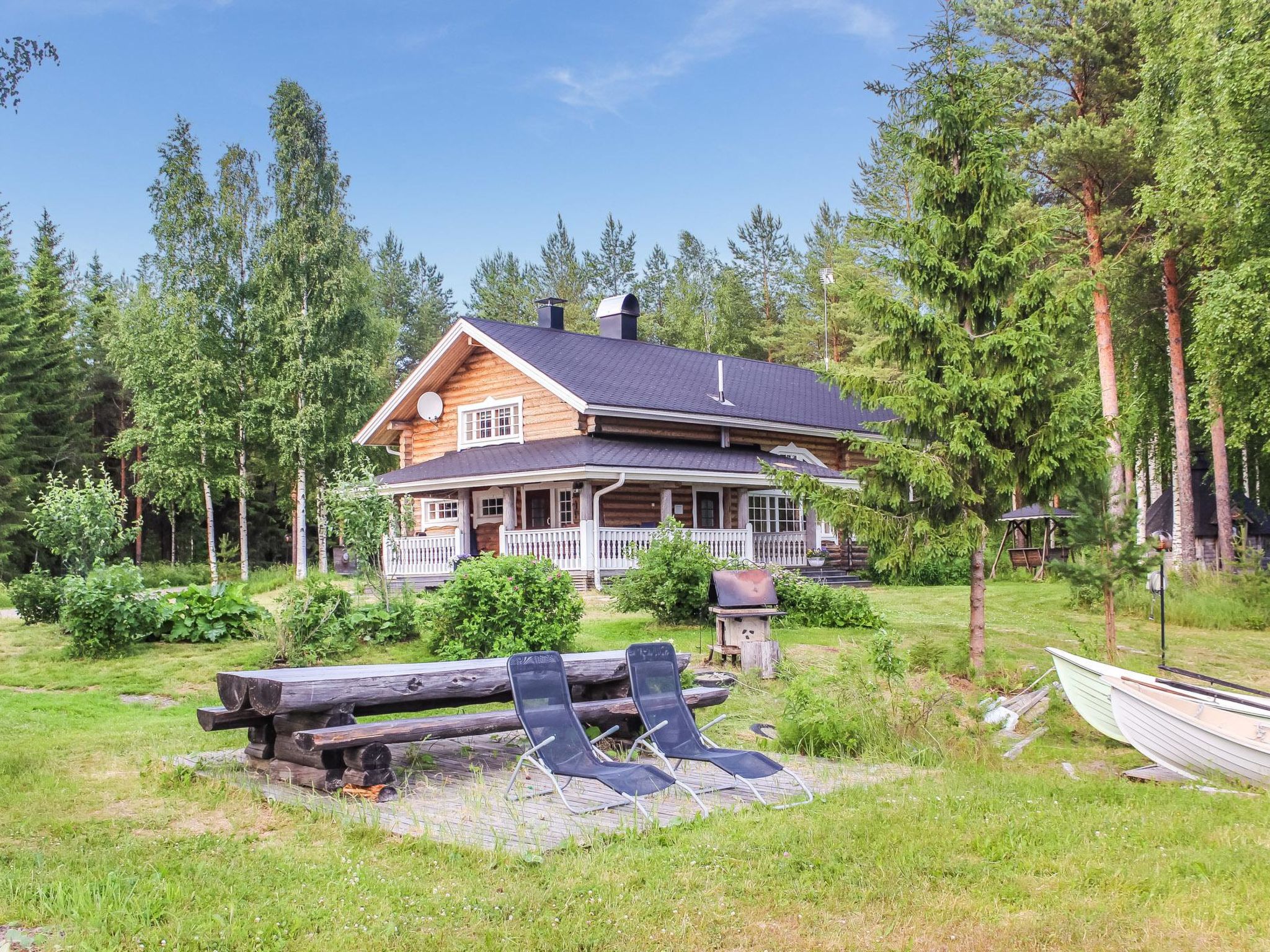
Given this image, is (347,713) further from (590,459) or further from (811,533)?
(811,533)

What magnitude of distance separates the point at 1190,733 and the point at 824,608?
8550 millimetres

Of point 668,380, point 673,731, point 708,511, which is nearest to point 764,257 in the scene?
point 668,380

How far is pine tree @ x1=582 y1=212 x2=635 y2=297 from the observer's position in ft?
177

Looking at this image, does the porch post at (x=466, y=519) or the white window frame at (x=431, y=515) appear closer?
the porch post at (x=466, y=519)

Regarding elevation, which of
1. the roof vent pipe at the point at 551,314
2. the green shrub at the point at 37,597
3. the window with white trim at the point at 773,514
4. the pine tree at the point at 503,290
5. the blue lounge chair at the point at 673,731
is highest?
the pine tree at the point at 503,290

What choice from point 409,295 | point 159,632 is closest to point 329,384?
point 159,632

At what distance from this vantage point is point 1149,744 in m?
7.91

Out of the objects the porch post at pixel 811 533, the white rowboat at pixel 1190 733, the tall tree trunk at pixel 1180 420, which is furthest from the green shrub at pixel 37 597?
the tall tree trunk at pixel 1180 420

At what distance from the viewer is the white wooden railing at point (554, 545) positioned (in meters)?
21.3

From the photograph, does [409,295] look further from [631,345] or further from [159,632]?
[159,632]

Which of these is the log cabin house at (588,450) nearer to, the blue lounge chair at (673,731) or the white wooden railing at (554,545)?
the white wooden railing at (554,545)

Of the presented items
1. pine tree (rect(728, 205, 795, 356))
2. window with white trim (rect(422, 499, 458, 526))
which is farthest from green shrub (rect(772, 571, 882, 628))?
pine tree (rect(728, 205, 795, 356))

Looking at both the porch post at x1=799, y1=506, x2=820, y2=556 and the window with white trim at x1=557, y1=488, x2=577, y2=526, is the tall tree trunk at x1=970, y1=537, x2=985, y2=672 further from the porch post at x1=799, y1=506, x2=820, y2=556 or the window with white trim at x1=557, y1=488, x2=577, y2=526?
the porch post at x1=799, y1=506, x2=820, y2=556

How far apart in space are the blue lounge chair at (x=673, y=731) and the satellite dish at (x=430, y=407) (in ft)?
64.1
